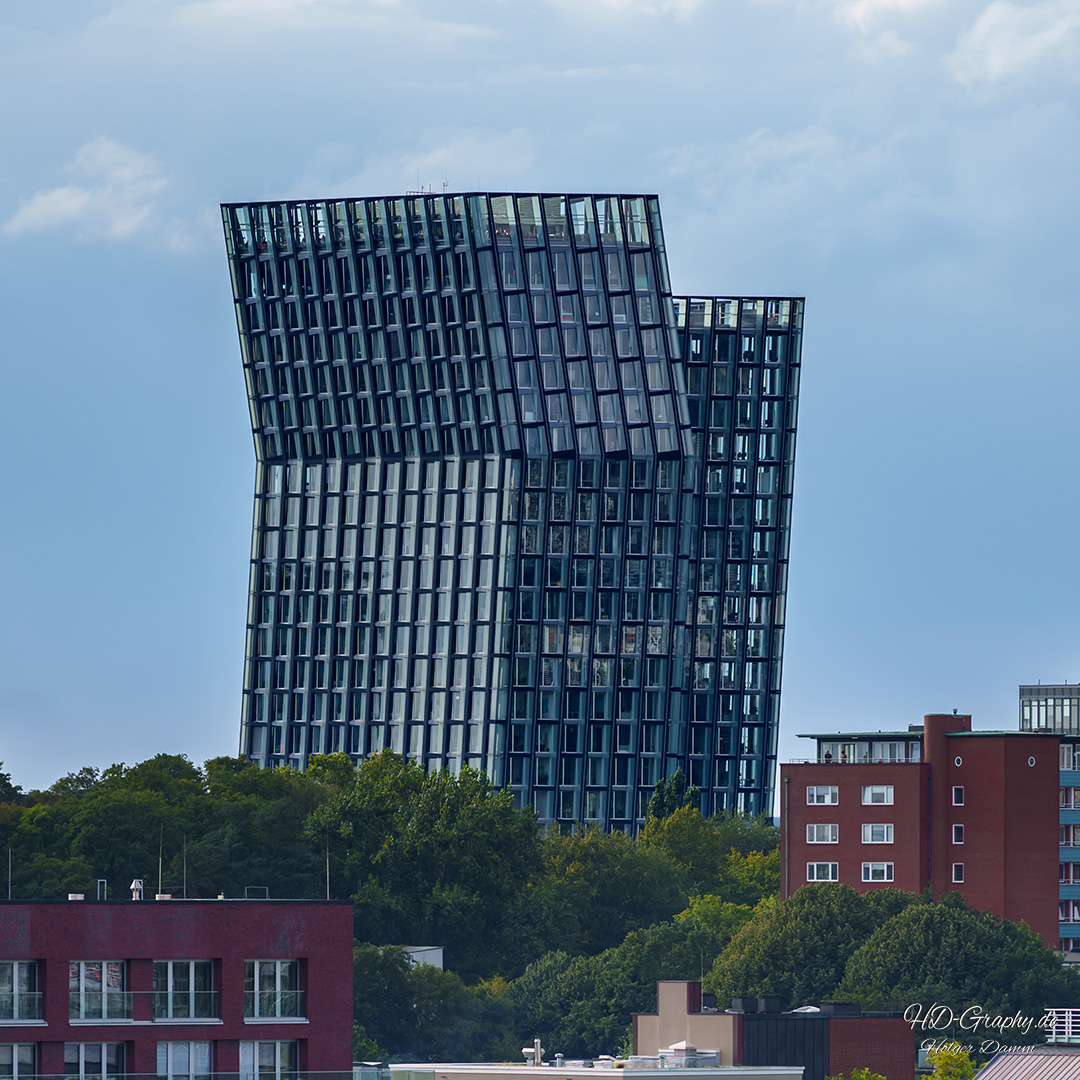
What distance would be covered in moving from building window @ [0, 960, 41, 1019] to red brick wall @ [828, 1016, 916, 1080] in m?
53.9

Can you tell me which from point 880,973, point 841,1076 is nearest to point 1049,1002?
point 880,973

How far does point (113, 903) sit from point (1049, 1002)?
104633 mm

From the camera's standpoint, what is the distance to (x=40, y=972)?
8281cm

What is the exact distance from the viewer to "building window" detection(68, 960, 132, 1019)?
273 feet

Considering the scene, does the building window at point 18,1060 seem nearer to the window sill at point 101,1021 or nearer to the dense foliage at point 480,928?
the window sill at point 101,1021

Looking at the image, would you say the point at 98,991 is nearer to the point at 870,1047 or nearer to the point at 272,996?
the point at 272,996

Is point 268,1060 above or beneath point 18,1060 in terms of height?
beneath

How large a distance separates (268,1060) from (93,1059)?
563cm

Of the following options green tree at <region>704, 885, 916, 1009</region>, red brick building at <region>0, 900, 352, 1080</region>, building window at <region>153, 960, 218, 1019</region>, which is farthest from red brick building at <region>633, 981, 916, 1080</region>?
building window at <region>153, 960, 218, 1019</region>

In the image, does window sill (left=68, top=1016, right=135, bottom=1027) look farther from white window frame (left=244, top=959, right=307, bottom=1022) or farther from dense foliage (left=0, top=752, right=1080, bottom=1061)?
dense foliage (left=0, top=752, right=1080, bottom=1061)

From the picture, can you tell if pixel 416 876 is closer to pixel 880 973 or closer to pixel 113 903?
pixel 880 973

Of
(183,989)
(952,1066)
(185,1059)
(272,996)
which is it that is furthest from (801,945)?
(185,1059)

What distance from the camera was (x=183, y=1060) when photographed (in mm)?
84125

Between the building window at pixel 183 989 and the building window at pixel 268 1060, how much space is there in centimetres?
174
